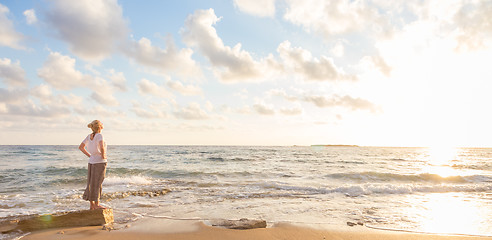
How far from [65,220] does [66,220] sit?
21 millimetres

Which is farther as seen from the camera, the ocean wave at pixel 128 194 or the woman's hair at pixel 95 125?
the ocean wave at pixel 128 194

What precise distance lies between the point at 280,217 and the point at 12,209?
8.25m

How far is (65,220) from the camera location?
5938 mm

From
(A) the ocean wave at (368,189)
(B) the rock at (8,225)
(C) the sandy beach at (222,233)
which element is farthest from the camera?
(A) the ocean wave at (368,189)

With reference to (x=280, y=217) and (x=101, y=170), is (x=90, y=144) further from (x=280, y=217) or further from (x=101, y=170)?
(x=280, y=217)

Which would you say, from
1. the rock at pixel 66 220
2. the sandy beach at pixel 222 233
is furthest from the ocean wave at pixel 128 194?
the sandy beach at pixel 222 233

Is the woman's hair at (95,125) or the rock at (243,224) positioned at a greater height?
the woman's hair at (95,125)

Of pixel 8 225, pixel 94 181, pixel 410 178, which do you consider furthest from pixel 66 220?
pixel 410 178

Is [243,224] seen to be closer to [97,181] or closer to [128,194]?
[97,181]

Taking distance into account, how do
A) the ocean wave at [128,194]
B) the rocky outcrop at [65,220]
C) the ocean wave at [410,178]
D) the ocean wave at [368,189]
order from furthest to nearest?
the ocean wave at [410,178] → the ocean wave at [368,189] → the ocean wave at [128,194] → the rocky outcrop at [65,220]

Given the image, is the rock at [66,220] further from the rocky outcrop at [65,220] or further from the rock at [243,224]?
the rock at [243,224]

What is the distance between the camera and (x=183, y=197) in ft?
33.7

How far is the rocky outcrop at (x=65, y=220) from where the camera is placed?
5719 mm

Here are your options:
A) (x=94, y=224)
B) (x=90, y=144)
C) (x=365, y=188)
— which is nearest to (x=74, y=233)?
(x=94, y=224)
